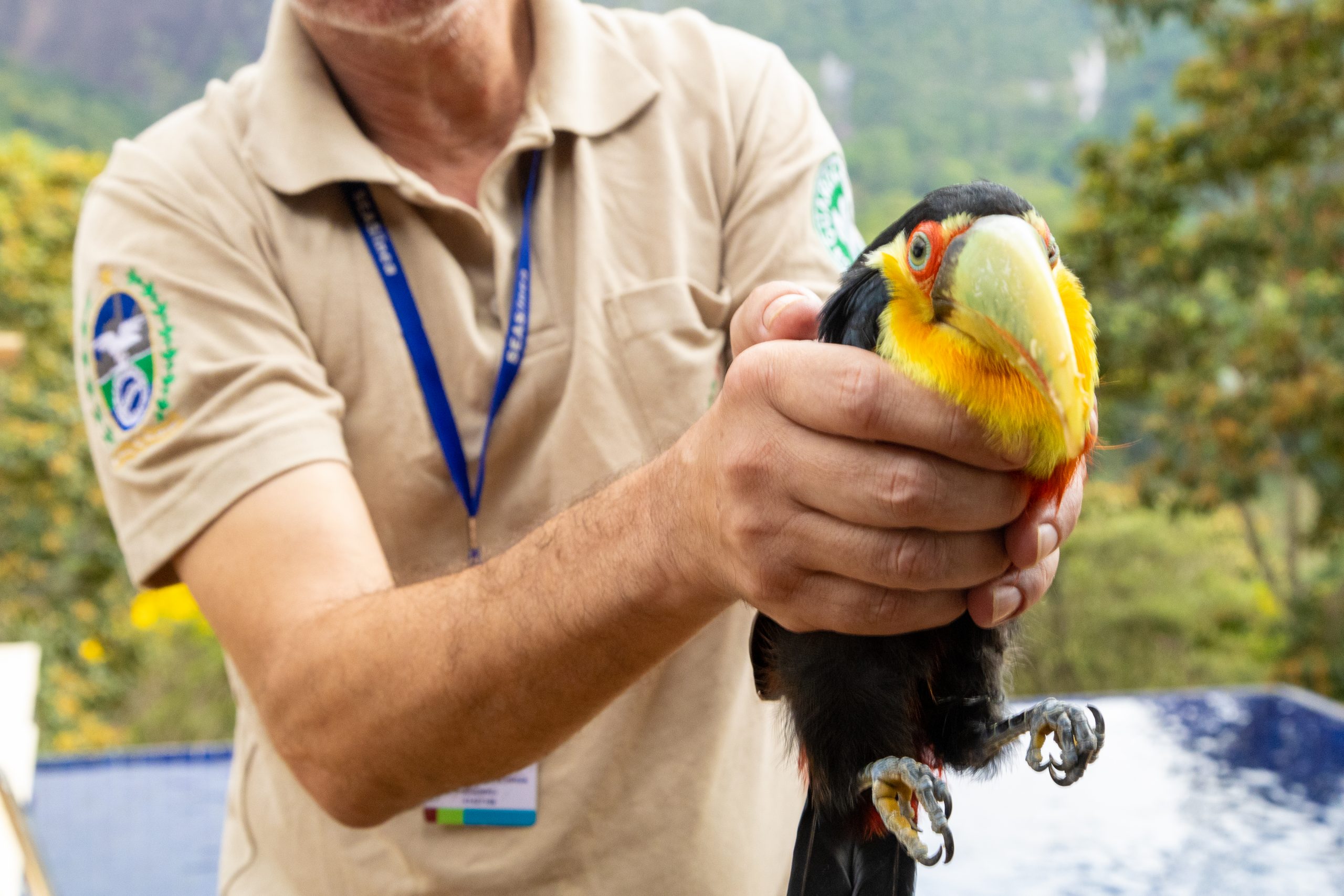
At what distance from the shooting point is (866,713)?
93 centimetres

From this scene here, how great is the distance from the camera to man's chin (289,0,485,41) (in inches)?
53.7

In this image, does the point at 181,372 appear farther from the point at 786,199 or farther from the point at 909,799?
the point at 909,799

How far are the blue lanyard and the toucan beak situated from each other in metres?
0.70

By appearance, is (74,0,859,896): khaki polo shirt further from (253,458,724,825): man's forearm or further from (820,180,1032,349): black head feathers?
(820,180,1032,349): black head feathers

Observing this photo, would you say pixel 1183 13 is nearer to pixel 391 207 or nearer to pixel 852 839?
pixel 391 207

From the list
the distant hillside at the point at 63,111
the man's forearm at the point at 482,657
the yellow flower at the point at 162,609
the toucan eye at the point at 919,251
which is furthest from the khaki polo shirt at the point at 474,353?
the distant hillside at the point at 63,111

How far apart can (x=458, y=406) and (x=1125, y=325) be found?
4.56m

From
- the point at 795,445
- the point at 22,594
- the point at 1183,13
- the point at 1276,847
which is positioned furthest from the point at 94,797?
the point at 1183,13

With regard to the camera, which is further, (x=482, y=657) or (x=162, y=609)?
(x=162, y=609)

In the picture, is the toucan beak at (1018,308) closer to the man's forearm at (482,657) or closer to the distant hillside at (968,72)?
the man's forearm at (482,657)

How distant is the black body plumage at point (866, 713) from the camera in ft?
3.05

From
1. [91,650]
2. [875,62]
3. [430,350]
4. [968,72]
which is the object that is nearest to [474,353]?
[430,350]

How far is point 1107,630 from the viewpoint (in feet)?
22.8

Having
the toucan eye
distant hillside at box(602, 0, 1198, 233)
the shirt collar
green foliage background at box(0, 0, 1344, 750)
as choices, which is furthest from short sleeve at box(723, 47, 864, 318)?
distant hillside at box(602, 0, 1198, 233)
